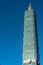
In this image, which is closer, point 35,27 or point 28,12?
point 35,27

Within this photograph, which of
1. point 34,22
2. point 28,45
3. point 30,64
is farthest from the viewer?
point 34,22

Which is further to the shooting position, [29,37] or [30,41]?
[29,37]

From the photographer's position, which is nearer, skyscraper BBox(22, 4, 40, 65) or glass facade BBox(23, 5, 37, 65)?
skyscraper BBox(22, 4, 40, 65)

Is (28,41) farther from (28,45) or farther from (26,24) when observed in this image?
(26,24)

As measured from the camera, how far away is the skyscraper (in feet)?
535

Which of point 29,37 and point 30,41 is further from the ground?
point 29,37

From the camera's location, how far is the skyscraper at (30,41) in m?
163

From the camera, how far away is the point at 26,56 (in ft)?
545

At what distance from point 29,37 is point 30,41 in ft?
15.1

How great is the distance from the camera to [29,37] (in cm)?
17525

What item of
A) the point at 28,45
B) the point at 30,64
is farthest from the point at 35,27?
the point at 30,64

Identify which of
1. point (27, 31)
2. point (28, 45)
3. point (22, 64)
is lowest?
Answer: point (22, 64)

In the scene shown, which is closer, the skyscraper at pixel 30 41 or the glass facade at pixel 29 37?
the skyscraper at pixel 30 41

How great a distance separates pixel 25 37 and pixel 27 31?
698cm
